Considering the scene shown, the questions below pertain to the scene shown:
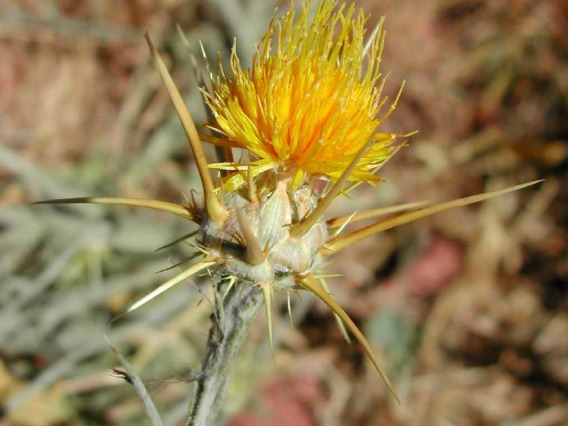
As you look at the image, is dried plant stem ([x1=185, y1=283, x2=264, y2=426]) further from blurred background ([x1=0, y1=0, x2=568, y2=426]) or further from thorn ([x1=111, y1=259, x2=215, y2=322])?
blurred background ([x1=0, y1=0, x2=568, y2=426])

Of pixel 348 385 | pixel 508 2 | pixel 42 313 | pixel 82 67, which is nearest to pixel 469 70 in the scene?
pixel 508 2

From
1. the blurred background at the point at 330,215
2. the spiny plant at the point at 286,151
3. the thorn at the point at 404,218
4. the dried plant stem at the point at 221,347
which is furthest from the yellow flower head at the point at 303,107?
the blurred background at the point at 330,215

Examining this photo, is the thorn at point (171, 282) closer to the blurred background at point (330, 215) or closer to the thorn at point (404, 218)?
the thorn at point (404, 218)

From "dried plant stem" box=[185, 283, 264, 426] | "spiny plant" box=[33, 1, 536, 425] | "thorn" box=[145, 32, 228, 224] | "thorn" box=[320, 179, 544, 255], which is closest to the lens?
"thorn" box=[145, 32, 228, 224]

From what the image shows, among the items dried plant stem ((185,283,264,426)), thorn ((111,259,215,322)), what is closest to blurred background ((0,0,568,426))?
dried plant stem ((185,283,264,426))

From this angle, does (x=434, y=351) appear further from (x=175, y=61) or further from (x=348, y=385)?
(x=175, y=61)
